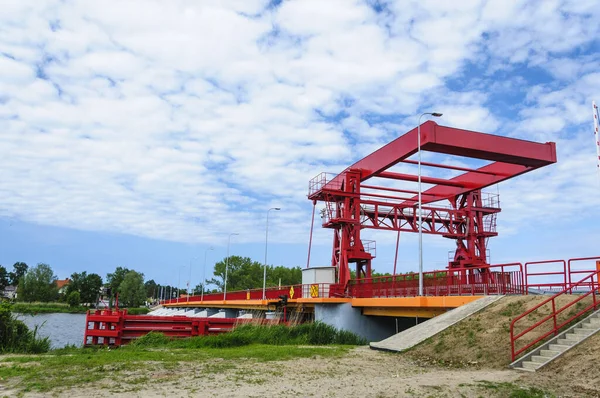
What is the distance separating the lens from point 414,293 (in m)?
21.5

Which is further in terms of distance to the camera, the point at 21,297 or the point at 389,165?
the point at 21,297

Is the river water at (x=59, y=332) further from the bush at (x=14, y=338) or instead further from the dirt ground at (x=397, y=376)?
the dirt ground at (x=397, y=376)

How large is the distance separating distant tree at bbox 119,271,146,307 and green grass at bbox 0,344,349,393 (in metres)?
115

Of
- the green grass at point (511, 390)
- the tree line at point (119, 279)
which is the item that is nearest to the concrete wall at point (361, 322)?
the green grass at point (511, 390)

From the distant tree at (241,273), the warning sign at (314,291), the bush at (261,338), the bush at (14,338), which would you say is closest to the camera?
the bush at (14,338)

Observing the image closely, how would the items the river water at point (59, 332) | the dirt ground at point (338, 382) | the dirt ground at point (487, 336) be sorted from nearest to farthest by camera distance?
the dirt ground at point (338, 382), the dirt ground at point (487, 336), the river water at point (59, 332)

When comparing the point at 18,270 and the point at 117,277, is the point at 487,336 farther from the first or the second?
the point at 18,270

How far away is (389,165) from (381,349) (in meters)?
14.1

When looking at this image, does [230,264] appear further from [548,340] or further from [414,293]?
[548,340]

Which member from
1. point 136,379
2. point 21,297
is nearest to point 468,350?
point 136,379

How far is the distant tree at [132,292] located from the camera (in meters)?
123

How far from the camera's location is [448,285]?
62.7 ft

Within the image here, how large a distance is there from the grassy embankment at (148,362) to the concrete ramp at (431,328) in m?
1.60

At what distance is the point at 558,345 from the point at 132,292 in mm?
124372
